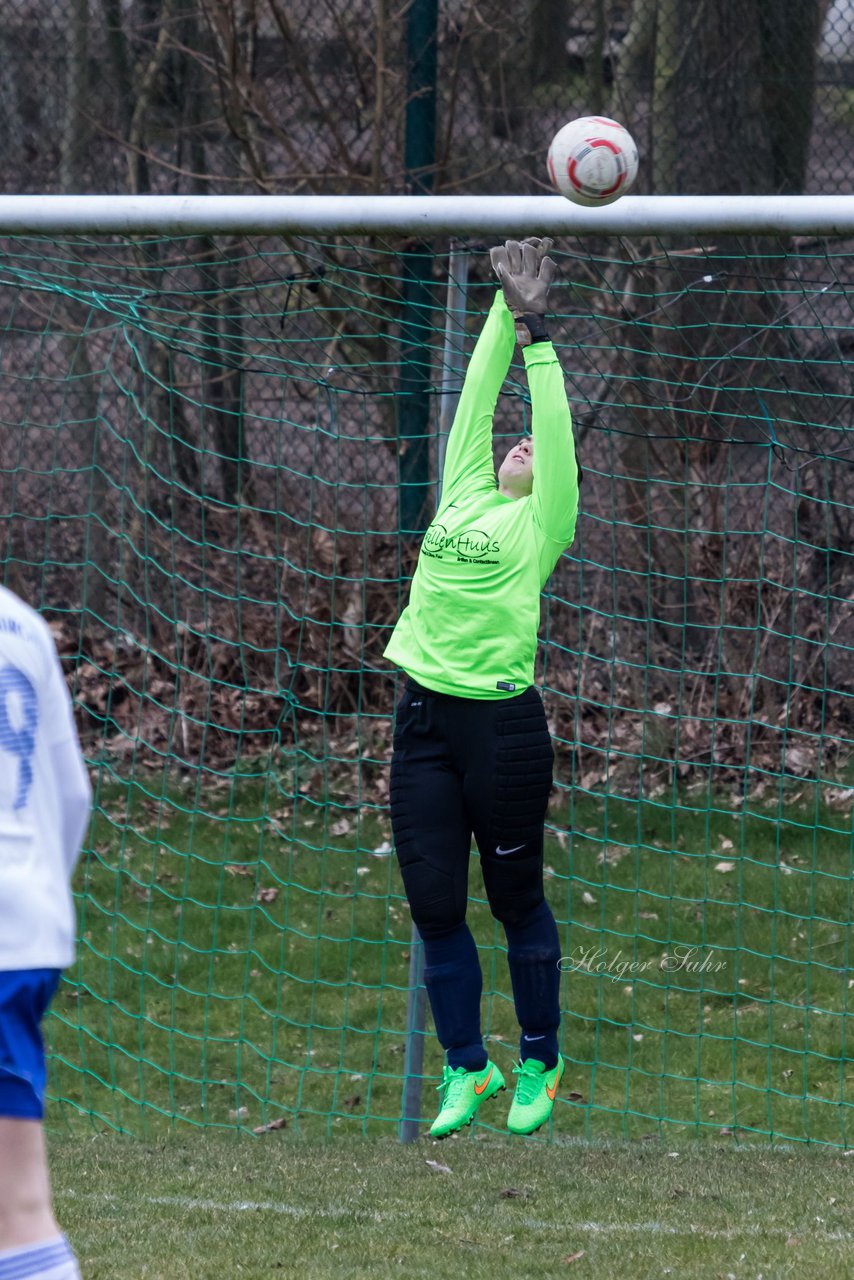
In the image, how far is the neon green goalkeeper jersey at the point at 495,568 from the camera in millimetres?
4480

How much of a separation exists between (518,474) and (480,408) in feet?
0.74

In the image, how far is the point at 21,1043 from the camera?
2422 millimetres

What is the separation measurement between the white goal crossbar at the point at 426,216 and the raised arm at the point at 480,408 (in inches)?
13.7

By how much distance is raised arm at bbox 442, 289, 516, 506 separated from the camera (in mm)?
4711

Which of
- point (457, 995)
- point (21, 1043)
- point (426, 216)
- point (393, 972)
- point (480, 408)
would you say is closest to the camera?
point (21, 1043)

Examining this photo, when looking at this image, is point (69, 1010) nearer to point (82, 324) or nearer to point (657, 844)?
point (657, 844)

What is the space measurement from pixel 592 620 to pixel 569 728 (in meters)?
0.57

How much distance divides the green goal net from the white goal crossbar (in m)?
1.24

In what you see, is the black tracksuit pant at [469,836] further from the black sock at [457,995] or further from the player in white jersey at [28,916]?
the player in white jersey at [28,916]

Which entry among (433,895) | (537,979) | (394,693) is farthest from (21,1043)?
(394,693)

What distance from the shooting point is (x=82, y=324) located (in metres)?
9.09

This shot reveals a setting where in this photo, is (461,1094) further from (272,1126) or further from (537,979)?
(272,1126)

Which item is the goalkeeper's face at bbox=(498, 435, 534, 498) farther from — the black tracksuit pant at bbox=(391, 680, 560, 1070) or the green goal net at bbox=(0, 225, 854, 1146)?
the green goal net at bbox=(0, 225, 854, 1146)

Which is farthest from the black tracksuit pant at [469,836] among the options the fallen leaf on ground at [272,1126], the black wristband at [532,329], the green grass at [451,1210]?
the fallen leaf on ground at [272,1126]
